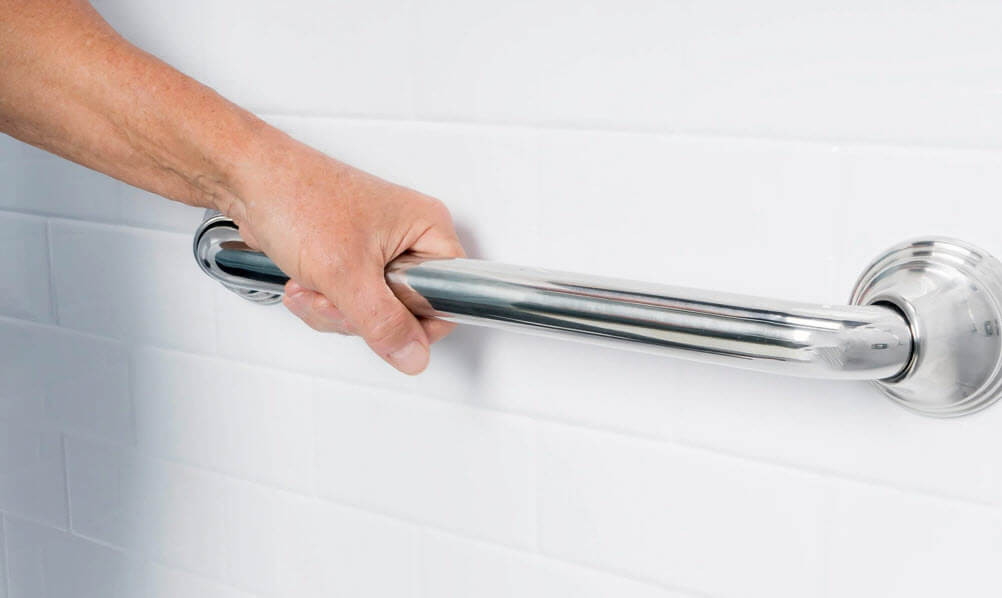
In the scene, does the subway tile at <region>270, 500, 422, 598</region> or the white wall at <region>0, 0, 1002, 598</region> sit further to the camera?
the subway tile at <region>270, 500, 422, 598</region>

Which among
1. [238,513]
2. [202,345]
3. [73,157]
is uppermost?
[73,157]

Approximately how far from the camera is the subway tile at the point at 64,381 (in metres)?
0.75

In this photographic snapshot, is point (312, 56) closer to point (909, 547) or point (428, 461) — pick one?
point (428, 461)

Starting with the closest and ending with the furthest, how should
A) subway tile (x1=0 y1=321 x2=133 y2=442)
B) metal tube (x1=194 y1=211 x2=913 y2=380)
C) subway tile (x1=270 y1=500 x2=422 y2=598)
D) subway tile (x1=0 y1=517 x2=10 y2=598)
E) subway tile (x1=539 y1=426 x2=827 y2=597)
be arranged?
metal tube (x1=194 y1=211 x2=913 y2=380) → subway tile (x1=539 y1=426 x2=827 y2=597) → subway tile (x1=270 y1=500 x2=422 y2=598) → subway tile (x1=0 y1=321 x2=133 y2=442) → subway tile (x1=0 y1=517 x2=10 y2=598)

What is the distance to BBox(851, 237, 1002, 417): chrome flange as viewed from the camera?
393mm

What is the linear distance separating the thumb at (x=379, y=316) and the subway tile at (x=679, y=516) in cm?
9

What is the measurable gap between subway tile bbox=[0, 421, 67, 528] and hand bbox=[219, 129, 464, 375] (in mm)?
371

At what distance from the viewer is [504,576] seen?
1.89 feet

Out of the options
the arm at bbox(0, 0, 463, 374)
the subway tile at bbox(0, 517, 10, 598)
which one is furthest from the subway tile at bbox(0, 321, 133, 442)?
the arm at bbox(0, 0, 463, 374)

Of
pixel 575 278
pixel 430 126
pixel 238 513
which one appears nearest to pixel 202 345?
pixel 238 513

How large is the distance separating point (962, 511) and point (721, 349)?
13 cm

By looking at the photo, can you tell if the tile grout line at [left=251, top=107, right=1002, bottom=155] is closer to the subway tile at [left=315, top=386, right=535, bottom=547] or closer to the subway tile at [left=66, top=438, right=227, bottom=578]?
the subway tile at [left=315, top=386, right=535, bottom=547]

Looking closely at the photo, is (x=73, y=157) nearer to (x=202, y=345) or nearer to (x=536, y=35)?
(x=202, y=345)

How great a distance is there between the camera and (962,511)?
428 millimetres
